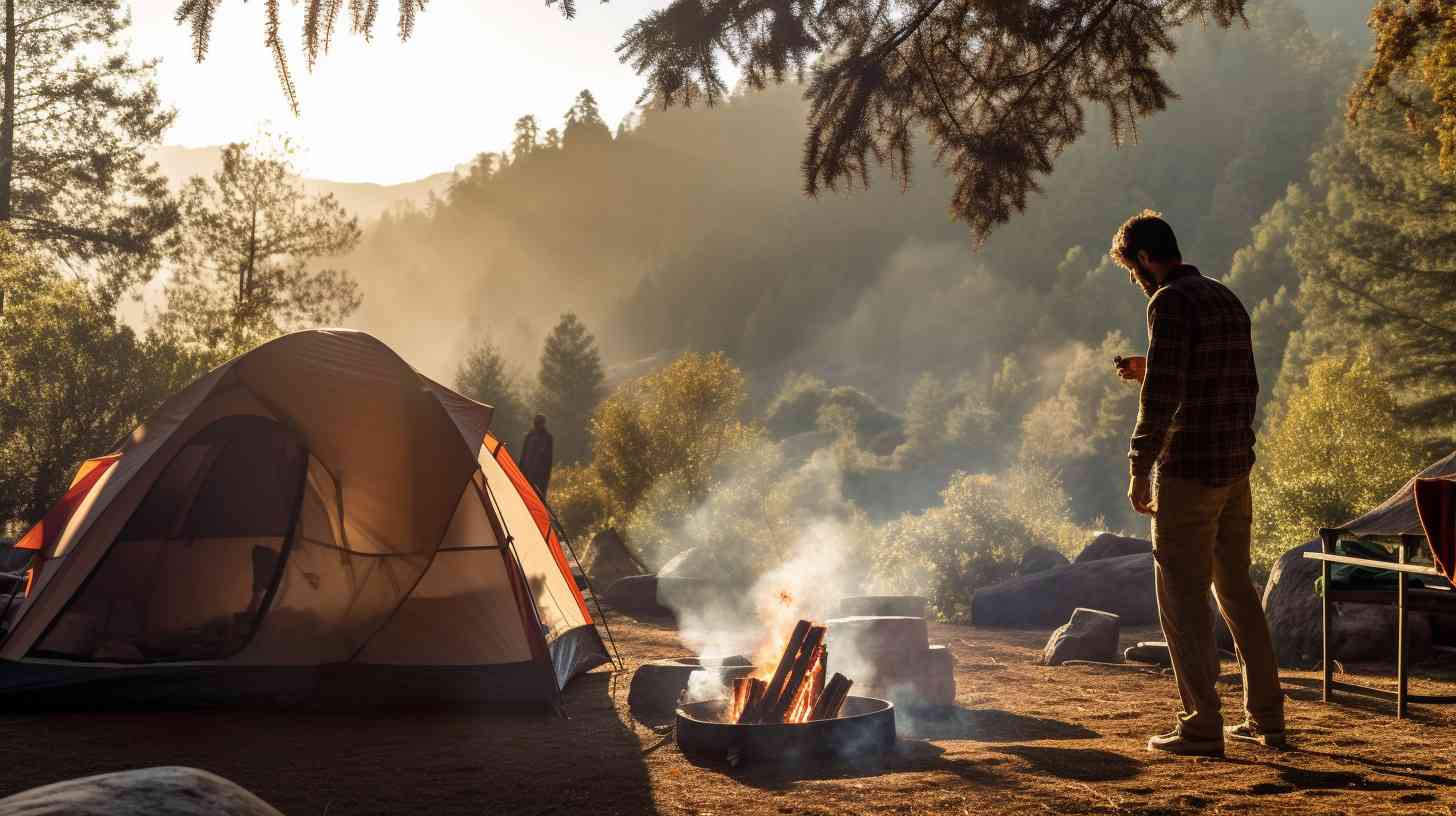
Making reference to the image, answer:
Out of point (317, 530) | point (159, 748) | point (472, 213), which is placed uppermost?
point (472, 213)

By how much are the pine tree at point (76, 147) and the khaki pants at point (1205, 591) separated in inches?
919

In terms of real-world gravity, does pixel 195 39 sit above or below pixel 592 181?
below

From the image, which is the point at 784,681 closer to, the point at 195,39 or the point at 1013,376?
the point at 195,39

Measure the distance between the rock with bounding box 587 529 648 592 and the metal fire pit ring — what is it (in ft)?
37.6

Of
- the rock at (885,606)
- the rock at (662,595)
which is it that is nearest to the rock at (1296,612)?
the rock at (885,606)

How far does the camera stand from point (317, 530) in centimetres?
718

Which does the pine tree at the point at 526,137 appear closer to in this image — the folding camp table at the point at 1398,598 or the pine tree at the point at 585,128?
the pine tree at the point at 585,128

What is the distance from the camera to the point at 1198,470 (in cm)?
443

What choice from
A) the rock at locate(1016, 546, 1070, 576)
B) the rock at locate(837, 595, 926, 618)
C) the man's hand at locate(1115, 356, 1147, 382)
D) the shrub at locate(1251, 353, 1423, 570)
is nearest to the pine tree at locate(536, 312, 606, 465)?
the shrub at locate(1251, 353, 1423, 570)

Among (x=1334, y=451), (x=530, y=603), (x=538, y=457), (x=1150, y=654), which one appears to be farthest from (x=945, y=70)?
(x=1334, y=451)

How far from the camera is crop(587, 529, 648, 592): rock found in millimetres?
16688

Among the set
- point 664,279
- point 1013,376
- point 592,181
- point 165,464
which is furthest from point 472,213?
point 165,464

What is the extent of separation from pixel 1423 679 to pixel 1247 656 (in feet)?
10.2

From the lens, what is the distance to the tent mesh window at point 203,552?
22.6 feet
